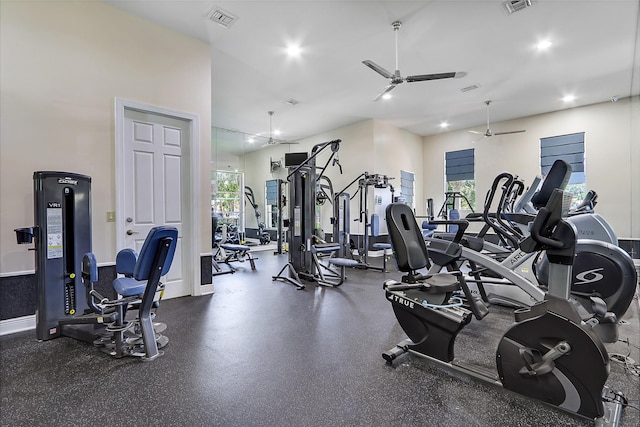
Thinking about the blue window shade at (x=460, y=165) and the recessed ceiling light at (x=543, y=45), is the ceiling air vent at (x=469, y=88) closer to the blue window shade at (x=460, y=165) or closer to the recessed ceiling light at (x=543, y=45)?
the recessed ceiling light at (x=543, y=45)

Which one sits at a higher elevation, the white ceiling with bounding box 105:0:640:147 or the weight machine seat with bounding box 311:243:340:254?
the white ceiling with bounding box 105:0:640:147

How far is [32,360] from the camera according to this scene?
2.29m

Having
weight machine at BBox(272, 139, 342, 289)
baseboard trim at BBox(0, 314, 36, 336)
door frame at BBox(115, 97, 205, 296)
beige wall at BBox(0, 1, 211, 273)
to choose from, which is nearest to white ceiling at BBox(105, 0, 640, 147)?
beige wall at BBox(0, 1, 211, 273)

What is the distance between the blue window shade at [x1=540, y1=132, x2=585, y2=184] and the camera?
6.71m

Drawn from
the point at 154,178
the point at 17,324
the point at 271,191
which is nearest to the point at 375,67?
the point at 154,178

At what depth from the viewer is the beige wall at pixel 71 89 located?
282 centimetres

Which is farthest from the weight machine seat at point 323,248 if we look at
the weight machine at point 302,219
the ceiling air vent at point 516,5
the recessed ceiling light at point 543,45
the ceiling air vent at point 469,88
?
the recessed ceiling light at point 543,45

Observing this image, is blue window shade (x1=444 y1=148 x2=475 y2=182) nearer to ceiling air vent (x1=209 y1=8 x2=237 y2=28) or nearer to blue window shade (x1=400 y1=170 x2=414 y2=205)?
blue window shade (x1=400 y1=170 x2=414 y2=205)

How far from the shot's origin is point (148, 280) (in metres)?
2.34

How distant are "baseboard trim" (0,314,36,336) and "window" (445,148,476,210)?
9.03m

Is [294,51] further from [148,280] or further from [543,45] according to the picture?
[148,280]

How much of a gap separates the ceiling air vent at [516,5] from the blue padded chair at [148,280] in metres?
4.39

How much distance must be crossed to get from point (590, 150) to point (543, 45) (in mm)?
3841

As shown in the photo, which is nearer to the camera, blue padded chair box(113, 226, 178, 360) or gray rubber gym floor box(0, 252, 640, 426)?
gray rubber gym floor box(0, 252, 640, 426)
